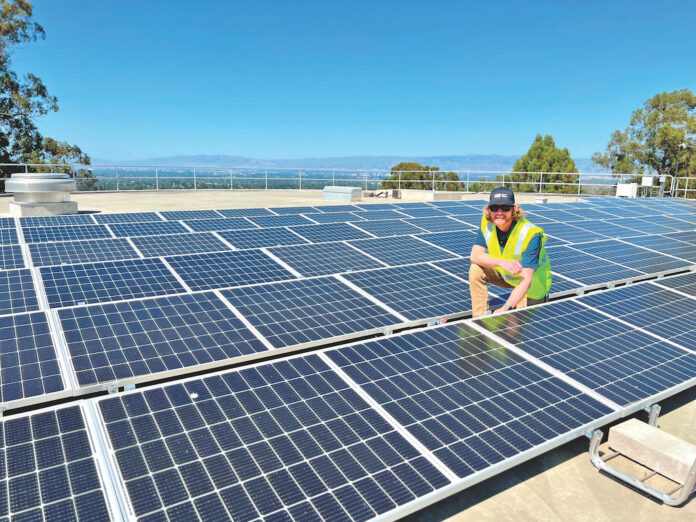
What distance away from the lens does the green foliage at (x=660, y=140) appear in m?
62.9

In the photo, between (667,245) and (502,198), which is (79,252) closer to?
(502,198)

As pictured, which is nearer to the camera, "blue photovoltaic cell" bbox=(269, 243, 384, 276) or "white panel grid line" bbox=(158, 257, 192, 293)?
"white panel grid line" bbox=(158, 257, 192, 293)

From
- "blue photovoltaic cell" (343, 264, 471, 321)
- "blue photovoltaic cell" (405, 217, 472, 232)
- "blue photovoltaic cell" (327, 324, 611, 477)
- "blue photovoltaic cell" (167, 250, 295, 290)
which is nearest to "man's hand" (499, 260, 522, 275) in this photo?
"blue photovoltaic cell" (343, 264, 471, 321)

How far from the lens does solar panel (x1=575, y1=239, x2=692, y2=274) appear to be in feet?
34.6

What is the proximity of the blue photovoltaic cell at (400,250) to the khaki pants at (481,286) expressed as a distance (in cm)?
258

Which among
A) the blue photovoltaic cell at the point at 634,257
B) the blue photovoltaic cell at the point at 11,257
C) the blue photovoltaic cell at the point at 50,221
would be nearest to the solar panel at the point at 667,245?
the blue photovoltaic cell at the point at 634,257

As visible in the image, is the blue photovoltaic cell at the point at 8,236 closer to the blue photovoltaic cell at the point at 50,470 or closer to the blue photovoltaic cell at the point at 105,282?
the blue photovoltaic cell at the point at 105,282

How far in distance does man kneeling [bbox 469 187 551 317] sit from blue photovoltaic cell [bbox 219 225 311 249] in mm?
5202

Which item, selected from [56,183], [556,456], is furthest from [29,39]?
[556,456]

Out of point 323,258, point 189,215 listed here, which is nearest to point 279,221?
point 189,215

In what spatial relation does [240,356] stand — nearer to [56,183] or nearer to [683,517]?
[683,517]

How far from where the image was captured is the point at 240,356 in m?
5.61

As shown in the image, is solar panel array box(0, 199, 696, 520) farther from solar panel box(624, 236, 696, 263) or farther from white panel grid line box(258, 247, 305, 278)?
solar panel box(624, 236, 696, 263)

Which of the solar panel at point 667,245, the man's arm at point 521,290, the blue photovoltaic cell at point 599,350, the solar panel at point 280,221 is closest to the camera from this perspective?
the blue photovoltaic cell at point 599,350
